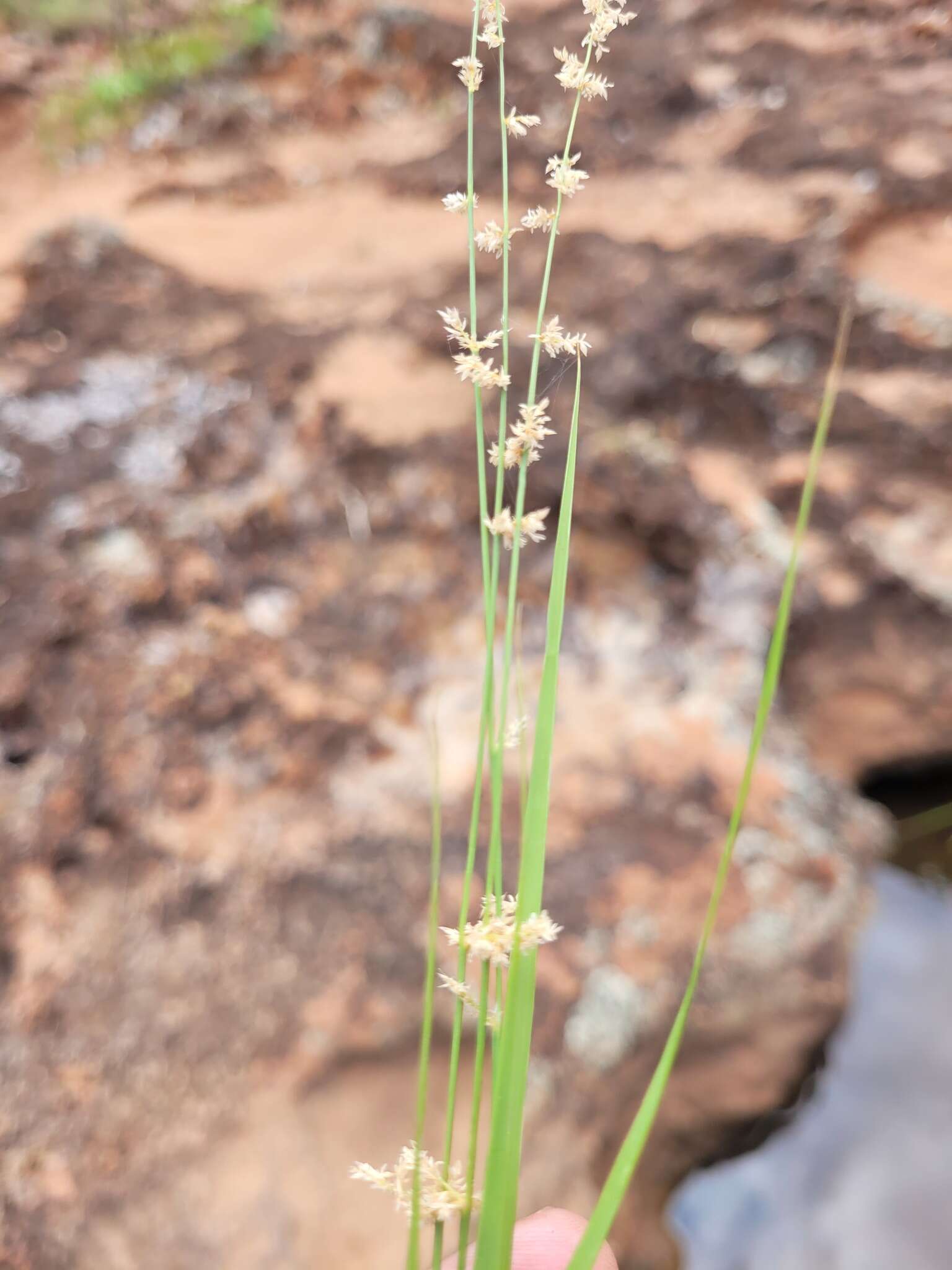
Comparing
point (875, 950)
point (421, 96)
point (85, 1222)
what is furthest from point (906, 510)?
point (421, 96)

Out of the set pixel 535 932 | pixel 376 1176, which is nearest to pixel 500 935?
pixel 535 932

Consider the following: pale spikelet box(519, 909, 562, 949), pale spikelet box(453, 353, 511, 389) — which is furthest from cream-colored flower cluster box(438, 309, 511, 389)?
pale spikelet box(519, 909, 562, 949)

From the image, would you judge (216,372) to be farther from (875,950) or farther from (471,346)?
(875,950)

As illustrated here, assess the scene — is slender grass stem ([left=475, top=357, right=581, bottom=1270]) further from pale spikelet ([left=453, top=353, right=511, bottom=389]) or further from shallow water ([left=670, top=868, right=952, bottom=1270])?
shallow water ([left=670, top=868, right=952, bottom=1270])

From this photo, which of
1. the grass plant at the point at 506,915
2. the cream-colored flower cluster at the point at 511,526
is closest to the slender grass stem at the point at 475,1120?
the grass plant at the point at 506,915

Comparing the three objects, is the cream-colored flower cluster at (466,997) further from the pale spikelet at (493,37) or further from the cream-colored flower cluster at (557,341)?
the pale spikelet at (493,37)

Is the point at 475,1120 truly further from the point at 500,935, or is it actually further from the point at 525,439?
the point at 525,439

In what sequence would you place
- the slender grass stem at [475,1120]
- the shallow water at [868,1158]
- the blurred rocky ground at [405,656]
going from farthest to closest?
the shallow water at [868,1158] → the blurred rocky ground at [405,656] → the slender grass stem at [475,1120]

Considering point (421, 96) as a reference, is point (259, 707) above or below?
below
